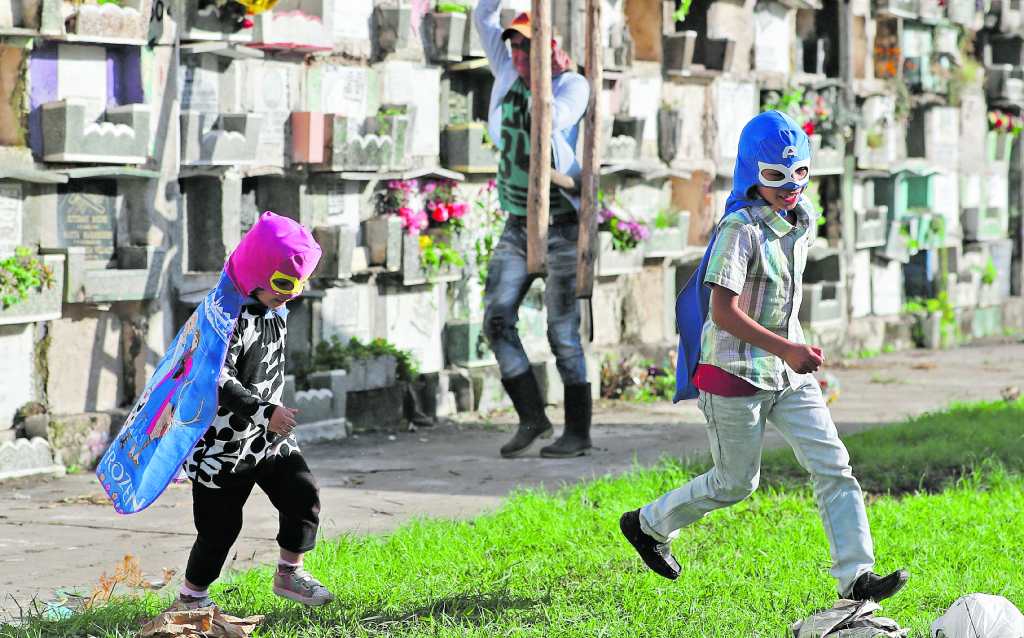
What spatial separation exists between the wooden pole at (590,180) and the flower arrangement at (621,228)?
2.68 metres

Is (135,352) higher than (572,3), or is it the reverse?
(572,3)

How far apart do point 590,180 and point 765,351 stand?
3.49 metres

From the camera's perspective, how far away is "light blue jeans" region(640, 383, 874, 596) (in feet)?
15.6

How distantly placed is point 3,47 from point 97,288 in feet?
3.89

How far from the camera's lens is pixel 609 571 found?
5418 millimetres

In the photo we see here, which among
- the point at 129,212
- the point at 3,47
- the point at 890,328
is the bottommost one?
the point at 890,328

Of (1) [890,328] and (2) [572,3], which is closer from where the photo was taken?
(2) [572,3]

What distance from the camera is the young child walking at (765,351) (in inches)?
188

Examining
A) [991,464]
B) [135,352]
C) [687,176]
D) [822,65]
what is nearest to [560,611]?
[991,464]

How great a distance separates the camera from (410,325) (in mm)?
9945

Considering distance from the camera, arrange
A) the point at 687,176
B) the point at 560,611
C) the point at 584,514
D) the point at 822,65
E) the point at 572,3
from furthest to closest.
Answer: the point at 822,65 → the point at 687,176 → the point at 572,3 → the point at 584,514 → the point at 560,611

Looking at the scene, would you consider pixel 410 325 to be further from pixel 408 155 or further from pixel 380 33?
pixel 380 33

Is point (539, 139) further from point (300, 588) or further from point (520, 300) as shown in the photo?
point (300, 588)

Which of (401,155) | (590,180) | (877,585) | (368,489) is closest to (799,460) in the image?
(877,585)
